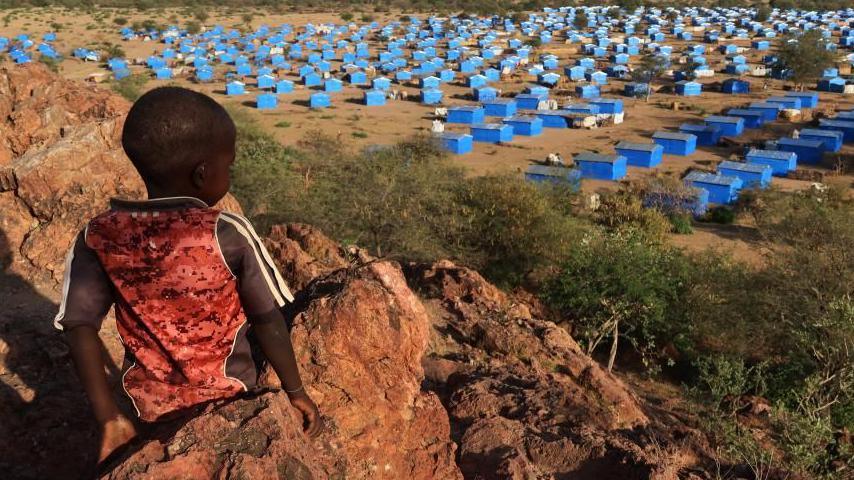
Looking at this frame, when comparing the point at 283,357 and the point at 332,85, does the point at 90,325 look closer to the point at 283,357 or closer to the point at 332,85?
the point at 283,357

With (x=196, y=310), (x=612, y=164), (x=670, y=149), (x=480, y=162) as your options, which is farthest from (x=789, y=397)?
(x=670, y=149)

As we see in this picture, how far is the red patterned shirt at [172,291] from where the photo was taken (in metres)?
2.23

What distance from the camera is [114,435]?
7.42ft

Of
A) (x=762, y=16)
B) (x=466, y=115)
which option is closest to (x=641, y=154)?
(x=466, y=115)

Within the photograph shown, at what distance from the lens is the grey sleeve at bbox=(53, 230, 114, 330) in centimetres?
226

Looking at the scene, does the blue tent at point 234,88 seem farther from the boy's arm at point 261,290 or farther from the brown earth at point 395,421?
the boy's arm at point 261,290

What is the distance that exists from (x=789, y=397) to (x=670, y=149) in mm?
23112

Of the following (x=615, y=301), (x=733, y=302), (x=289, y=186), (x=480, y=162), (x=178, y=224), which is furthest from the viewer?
(x=480, y=162)

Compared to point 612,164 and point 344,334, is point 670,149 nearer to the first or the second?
point 612,164

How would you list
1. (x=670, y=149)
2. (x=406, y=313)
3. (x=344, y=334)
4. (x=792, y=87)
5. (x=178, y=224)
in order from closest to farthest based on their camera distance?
(x=178, y=224) < (x=344, y=334) < (x=406, y=313) < (x=670, y=149) < (x=792, y=87)

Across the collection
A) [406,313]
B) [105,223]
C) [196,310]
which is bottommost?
[406,313]

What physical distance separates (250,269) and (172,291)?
0.26m

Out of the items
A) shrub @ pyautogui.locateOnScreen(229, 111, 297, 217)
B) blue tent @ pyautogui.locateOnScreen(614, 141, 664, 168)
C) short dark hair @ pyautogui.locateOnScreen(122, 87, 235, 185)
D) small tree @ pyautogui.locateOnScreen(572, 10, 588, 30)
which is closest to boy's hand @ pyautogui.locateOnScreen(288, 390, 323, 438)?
short dark hair @ pyautogui.locateOnScreen(122, 87, 235, 185)

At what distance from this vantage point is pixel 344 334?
3412mm
